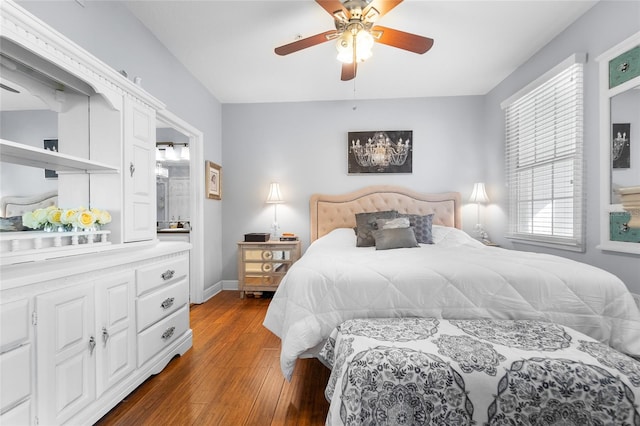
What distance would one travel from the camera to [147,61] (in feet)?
8.00

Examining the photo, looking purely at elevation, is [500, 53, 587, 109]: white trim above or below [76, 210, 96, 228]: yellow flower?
above

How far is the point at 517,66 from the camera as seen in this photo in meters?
3.17

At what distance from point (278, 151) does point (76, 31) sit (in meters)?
2.43

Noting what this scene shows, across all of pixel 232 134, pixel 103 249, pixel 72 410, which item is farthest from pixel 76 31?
pixel 232 134

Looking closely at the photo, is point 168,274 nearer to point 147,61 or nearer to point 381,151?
point 147,61

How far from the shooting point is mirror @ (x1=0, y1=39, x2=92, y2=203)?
4.24 ft

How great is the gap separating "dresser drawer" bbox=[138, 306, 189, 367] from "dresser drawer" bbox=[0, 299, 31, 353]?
0.69m

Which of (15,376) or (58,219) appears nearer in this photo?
(15,376)

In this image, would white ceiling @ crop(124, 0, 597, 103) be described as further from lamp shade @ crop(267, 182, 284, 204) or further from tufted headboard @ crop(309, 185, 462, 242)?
tufted headboard @ crop(309, 185, 462, 242)

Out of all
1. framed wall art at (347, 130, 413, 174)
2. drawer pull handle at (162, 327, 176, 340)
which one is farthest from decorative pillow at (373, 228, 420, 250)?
drawer pull handle at (162, 327, 176, 340)

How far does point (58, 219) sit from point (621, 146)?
3.49 m

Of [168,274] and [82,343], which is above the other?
[168,274]

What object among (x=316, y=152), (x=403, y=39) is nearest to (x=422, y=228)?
(x=316, y=152)

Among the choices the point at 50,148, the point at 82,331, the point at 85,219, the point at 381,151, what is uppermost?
the point at 381,151
